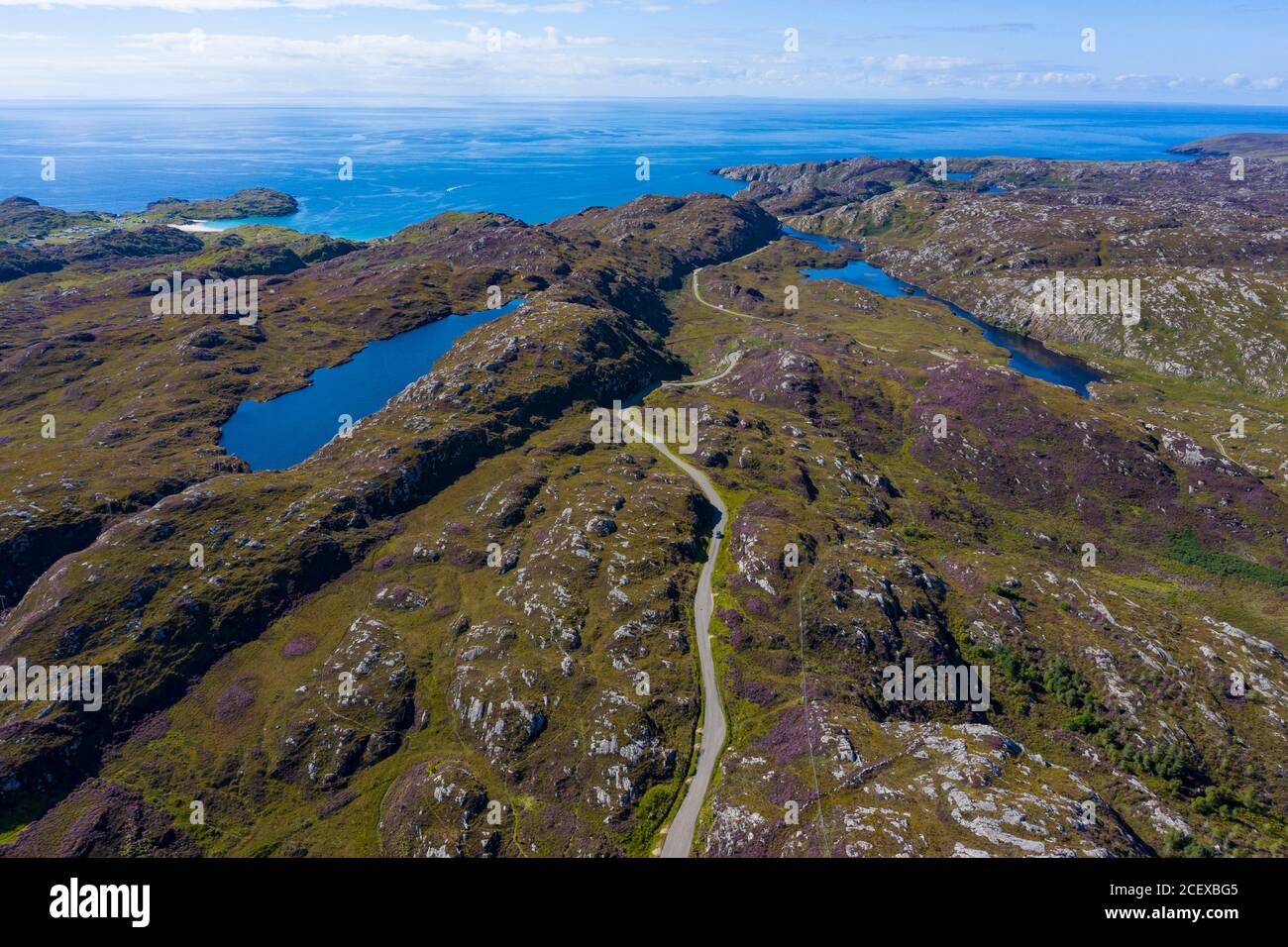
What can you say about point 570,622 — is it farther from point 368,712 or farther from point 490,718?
point 368,712

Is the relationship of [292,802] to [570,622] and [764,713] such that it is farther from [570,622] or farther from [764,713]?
[764,713]

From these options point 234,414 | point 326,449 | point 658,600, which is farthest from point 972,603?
point 234,414

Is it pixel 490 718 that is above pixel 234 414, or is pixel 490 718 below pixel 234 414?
below

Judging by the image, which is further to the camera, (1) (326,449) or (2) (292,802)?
(1) (326,449)

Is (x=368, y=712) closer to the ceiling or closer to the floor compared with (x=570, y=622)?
closer to the floor
